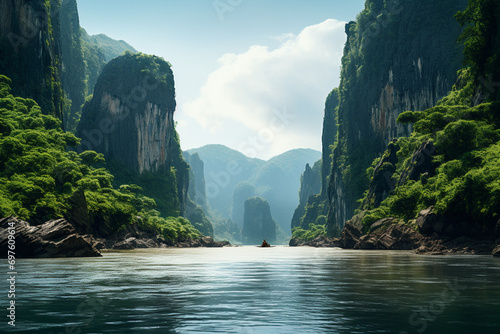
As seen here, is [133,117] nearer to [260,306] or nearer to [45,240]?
[45,240]

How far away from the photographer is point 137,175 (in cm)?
14788

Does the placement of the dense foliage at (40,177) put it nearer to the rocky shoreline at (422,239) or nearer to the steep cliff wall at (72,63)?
the rocky shoreline at (422,239)

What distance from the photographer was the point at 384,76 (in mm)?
125125

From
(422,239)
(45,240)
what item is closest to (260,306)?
(45,240)

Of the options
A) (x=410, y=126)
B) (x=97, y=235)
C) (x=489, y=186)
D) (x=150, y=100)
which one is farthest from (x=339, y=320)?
(x=150, y=100)

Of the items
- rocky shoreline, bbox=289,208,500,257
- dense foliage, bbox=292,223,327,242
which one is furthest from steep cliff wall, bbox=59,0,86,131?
rocky shoreline, bbox=289,208,500,257

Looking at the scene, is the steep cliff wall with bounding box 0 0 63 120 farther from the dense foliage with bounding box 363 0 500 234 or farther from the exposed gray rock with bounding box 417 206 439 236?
the exposed gray rock with bounding box 417 206 439 236

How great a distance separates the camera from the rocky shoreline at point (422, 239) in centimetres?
3984

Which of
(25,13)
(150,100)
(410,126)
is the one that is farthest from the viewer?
(150,100)

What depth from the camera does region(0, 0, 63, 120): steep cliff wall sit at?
8556cm

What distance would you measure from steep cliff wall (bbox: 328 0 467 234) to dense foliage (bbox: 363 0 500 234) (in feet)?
113

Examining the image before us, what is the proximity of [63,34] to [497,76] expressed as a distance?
6029 inches

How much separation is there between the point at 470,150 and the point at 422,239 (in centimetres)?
1074

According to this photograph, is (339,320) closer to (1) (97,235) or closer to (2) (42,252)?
(2) (42,252)
